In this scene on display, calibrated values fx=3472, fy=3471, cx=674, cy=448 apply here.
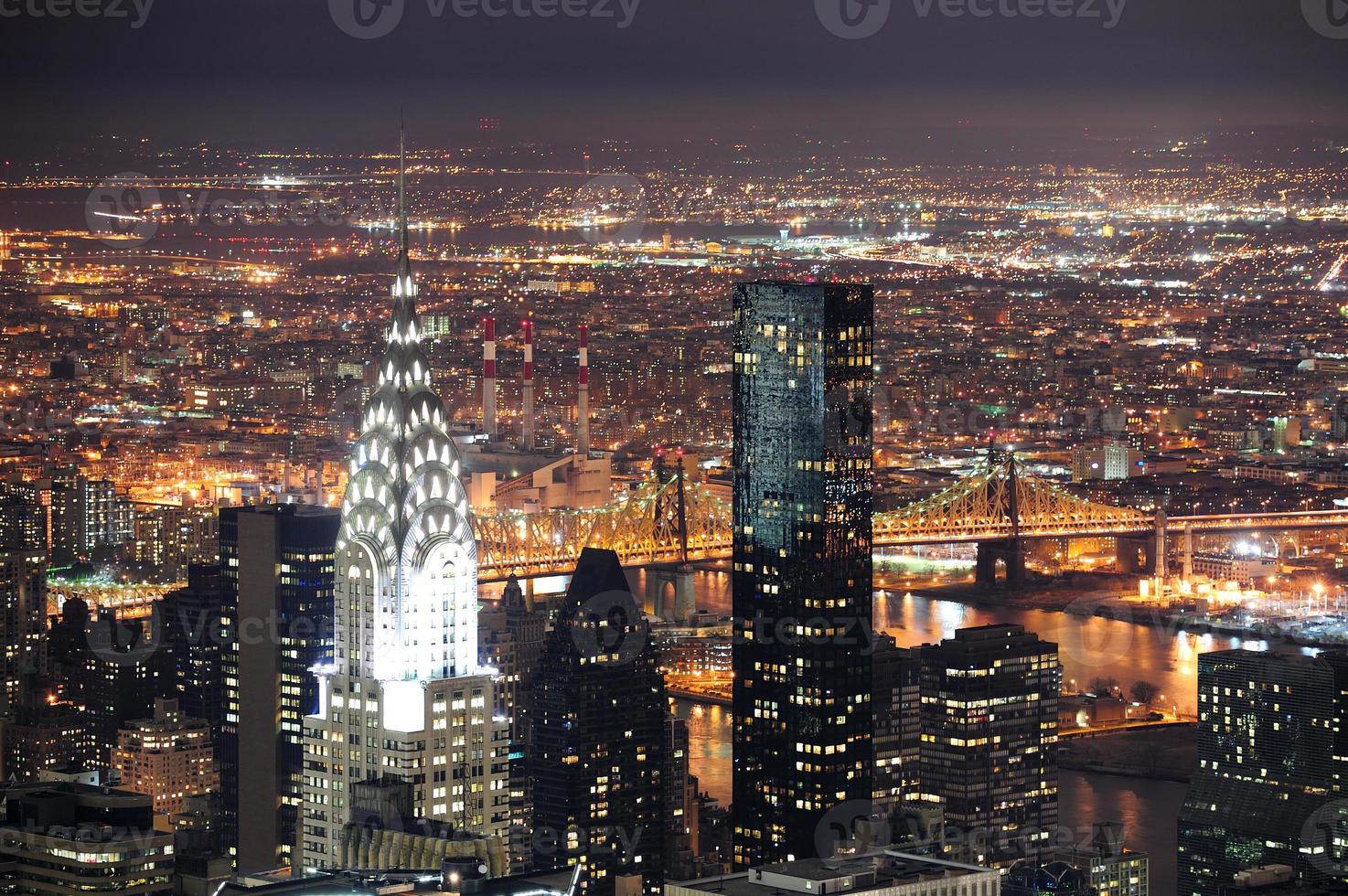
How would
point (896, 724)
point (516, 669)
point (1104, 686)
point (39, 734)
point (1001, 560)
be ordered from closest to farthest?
point (896, 724) < point (516, 669) < point (39, 734) < point (1104, 686) < point (1001, 560)

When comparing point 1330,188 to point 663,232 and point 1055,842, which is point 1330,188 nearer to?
point 663,232

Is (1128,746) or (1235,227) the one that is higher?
(1235,227)

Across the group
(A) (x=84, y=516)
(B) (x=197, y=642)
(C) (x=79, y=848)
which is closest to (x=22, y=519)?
(A) (x=84, y=516)

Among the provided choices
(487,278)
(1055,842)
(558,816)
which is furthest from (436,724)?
(487,278)

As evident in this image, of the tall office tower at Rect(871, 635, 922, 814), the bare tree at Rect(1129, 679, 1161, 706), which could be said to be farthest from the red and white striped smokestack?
the tall office tower at Rect(871, 635, 922, 814)

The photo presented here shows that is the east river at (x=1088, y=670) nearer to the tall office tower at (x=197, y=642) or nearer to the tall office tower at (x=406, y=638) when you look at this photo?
the tall office tower at (x=197, y=642)

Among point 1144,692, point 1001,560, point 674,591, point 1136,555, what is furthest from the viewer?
point 1136,555

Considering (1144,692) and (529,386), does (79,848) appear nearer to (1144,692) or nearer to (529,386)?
(1144,692)
